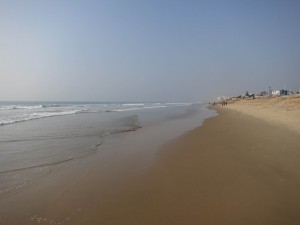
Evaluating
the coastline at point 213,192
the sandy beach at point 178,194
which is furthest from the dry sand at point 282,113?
the sandy beach at point 178,194

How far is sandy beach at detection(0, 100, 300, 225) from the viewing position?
4.55 metres

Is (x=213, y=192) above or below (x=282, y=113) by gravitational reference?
below

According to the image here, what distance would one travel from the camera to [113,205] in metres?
5.08

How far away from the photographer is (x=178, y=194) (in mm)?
5555

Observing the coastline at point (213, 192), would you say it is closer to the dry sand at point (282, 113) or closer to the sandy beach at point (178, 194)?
the sandy beach at point (178, 194)

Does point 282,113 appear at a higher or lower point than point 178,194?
higher

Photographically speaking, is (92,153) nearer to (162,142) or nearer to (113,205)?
(162,142)

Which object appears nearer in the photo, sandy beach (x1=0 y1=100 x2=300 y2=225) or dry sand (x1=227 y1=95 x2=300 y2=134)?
sandy beach (x1=0 y1=100 x2=300 y2=225)

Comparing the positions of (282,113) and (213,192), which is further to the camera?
(282,113)

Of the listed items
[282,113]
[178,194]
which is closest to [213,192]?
[178,194]

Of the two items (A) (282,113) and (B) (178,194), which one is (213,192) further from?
(A) (282,113)

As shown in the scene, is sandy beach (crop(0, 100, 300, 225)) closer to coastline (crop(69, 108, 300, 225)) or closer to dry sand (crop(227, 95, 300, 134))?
coastline (crop(69, 108, 300, 225))

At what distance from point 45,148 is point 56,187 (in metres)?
5.22

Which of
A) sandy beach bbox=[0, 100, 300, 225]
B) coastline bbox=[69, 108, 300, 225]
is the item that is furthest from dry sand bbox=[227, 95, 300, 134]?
sandy beach bbox=[0, 100, 300, 225]
